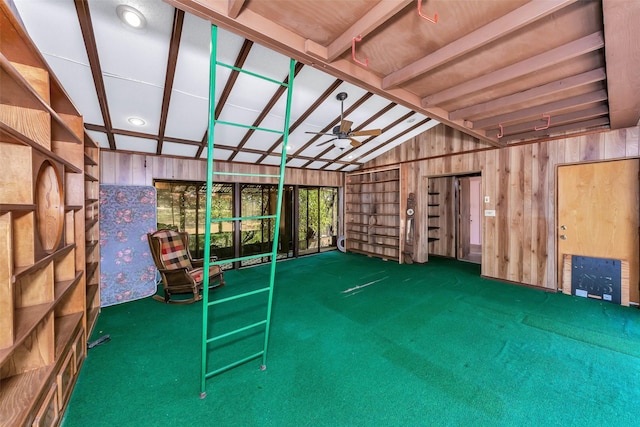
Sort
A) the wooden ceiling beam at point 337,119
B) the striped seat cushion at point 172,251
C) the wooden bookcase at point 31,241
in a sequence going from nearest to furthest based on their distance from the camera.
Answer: the wooden bookcase at point 31,241 → the wooden ceiling beam at point 337,119 → the striped seat cushion at point 172,251

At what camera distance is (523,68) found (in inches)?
89.9

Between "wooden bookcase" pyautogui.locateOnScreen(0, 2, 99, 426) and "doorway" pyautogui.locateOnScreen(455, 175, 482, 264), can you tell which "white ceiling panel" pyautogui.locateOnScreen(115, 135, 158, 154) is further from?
"doorway" pyautogui.locateOnScreen(455, 175, 482, 264)

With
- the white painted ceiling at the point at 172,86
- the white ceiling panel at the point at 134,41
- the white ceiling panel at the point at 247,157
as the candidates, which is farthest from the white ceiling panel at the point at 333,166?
the white ceiling panel at the point at 134,41

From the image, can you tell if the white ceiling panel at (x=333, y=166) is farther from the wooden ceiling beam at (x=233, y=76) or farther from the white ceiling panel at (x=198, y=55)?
the white ceiling panel at (x=198, y=55)

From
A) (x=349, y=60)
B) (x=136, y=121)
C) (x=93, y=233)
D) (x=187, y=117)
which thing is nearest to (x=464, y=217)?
(x=349, y=60)

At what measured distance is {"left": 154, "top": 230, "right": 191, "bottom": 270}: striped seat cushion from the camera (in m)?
3.96

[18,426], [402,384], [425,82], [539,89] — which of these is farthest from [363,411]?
[539,89]

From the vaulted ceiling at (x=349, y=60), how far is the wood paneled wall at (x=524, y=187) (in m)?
0.32

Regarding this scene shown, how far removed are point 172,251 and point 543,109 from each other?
570cm

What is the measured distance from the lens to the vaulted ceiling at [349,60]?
1.74 m

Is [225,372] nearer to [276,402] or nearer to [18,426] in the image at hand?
[276,402]

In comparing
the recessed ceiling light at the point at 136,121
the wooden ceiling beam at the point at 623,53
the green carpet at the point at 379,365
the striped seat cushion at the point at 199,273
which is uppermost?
the recessed ceiling light at the point at 136,121

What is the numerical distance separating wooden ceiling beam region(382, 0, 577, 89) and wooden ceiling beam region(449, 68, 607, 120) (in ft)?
4.39

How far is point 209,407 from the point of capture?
189cm
